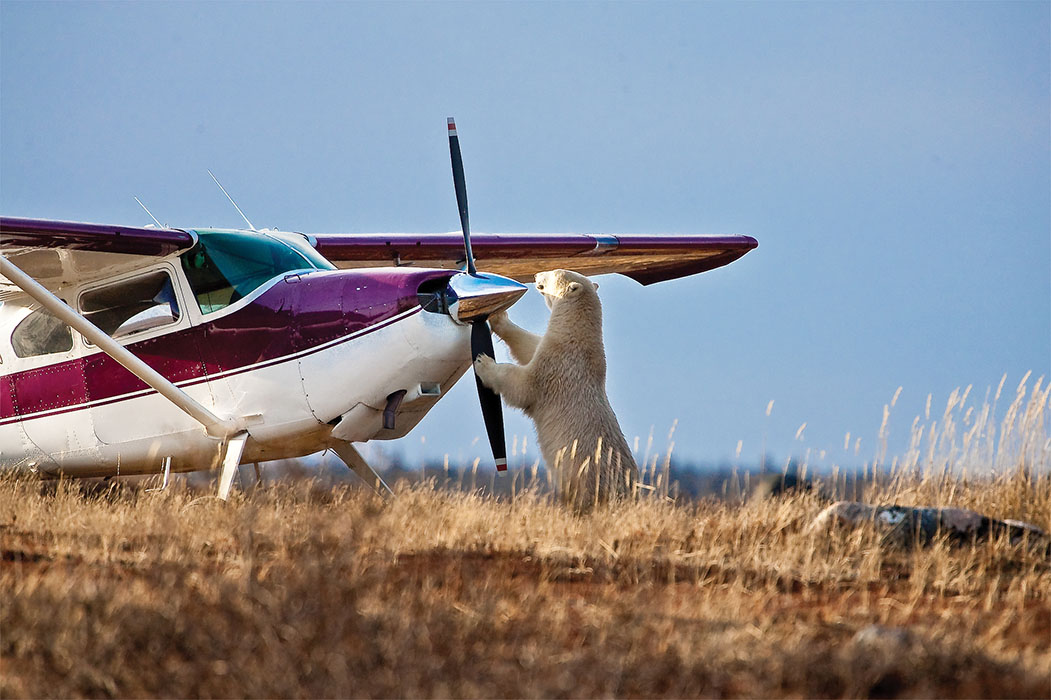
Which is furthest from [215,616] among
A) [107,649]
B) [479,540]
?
[479,540]

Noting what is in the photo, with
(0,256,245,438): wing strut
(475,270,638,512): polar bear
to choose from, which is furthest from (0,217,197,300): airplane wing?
(475,270,638,512): polar bear

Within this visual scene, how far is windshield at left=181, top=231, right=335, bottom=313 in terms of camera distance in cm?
947

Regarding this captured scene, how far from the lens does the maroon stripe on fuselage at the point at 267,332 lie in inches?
344

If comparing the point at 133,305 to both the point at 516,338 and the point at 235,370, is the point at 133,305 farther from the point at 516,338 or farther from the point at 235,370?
the point at 516,338

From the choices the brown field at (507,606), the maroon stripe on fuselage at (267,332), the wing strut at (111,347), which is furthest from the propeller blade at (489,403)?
the wing strut at (111,347)

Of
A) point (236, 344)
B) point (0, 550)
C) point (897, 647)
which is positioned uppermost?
point (236, 344)

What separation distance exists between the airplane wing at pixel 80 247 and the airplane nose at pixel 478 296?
2693mm

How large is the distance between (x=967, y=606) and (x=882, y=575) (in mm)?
738

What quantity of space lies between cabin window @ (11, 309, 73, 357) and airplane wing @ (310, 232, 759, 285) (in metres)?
2.90

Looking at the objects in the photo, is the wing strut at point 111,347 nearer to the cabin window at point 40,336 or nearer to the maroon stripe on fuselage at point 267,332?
the maroon stripe on fuselage at point 267,332

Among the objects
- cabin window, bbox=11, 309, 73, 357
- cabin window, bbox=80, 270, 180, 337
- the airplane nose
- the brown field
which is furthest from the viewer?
cabin window, bbox=11, 309, 73, 357

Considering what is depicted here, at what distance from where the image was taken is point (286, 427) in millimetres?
9320

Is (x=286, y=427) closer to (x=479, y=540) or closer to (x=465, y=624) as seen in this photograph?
(x=479, y=540)

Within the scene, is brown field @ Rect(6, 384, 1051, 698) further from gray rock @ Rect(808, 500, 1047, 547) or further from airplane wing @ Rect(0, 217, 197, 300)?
airplane wing @ Rect(0, 217, 197, 300)
